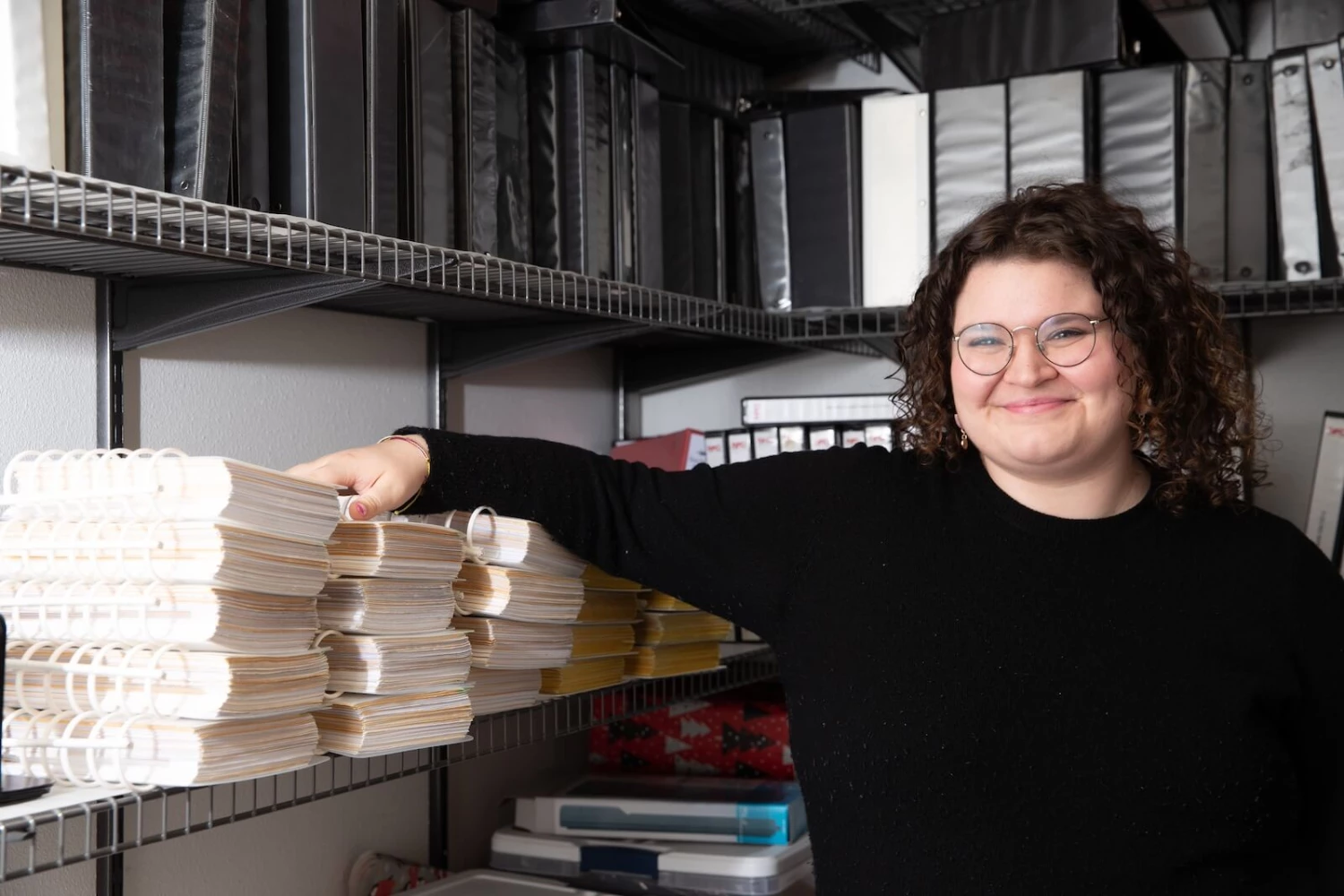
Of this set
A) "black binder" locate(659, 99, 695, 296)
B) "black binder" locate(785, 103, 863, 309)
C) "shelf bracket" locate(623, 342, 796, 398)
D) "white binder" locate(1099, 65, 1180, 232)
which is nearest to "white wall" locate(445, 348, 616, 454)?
"shelf bracket" locate(623, 342, 796, 398)

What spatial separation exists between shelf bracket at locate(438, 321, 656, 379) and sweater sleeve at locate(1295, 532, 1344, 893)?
767mm

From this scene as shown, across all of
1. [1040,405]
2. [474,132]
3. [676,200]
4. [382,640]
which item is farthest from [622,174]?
[382,640]

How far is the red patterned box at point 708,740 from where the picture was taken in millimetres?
1749

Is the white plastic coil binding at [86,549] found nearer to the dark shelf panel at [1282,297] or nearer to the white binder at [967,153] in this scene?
the white binder at [967,153]

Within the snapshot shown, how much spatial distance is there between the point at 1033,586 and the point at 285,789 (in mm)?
802

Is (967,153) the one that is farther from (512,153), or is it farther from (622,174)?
(512,153)

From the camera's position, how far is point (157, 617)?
34.5 inches

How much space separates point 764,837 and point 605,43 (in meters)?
Answer: 0.96

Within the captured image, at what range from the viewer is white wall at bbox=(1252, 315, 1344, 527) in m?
1.79

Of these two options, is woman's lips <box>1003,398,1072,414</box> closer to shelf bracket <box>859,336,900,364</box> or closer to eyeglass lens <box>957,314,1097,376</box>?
eyeglass lens <box>957,314,1097,376</box>

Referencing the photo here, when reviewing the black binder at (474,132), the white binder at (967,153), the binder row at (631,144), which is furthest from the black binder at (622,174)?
the white binder at (967,153)

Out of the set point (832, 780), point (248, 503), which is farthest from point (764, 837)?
point (248, 503)

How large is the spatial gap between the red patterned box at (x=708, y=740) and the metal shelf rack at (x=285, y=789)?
0.57ft

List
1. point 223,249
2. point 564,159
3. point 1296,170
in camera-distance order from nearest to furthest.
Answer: point 223,249 < point 564,159 < point 1296,170
